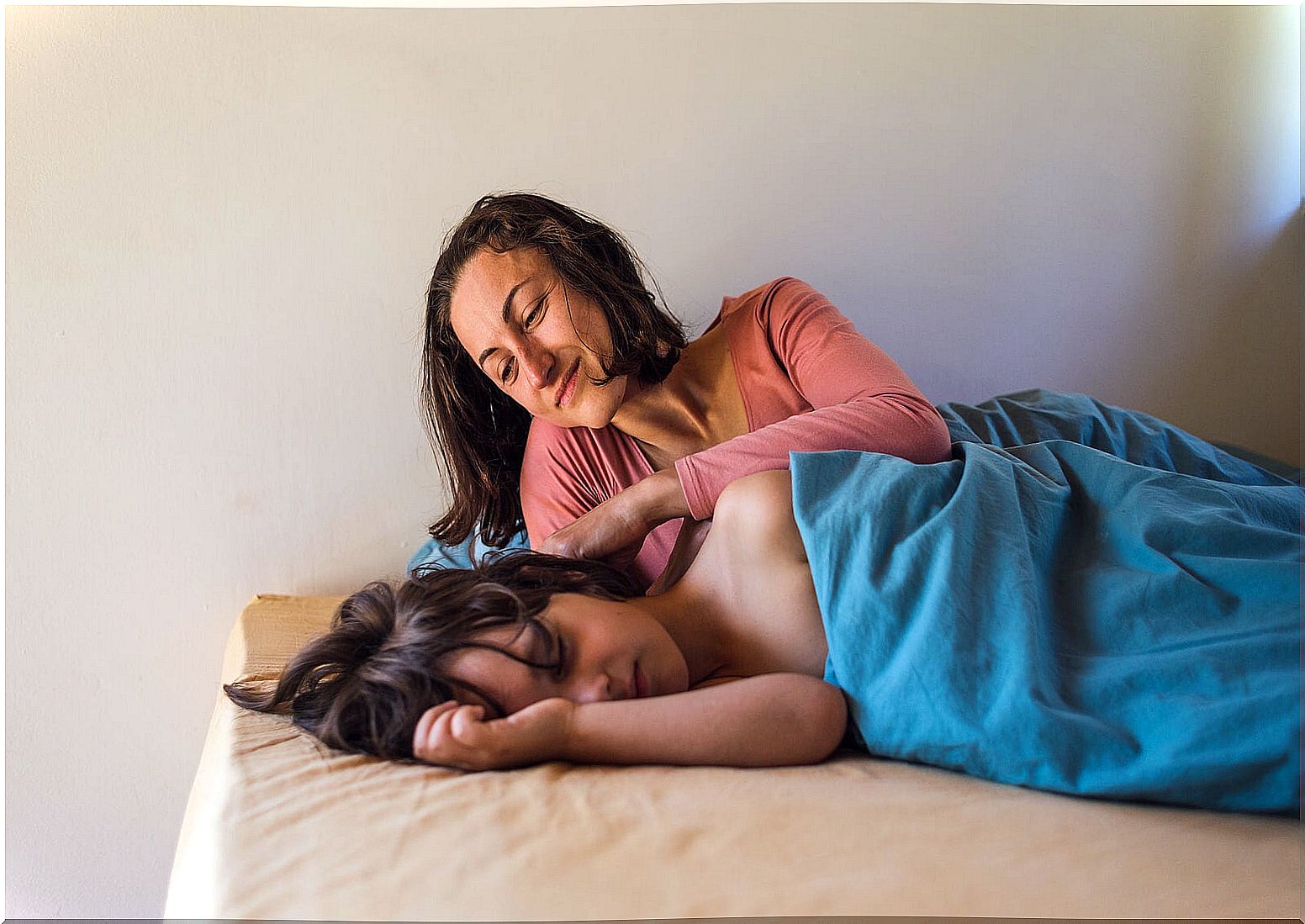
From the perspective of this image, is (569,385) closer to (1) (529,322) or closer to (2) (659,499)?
(1) (529,322)

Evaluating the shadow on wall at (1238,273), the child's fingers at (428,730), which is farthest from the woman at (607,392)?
the shadow on wall at (1238,273)

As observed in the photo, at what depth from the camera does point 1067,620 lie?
37.9 inches

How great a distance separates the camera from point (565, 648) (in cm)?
91

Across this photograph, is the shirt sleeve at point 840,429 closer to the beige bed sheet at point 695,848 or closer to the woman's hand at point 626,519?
the woman's hand at point 626,519

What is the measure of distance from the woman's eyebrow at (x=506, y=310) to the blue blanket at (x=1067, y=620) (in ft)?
1.39

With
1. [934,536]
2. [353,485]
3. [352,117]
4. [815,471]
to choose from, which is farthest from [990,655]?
[352,117]

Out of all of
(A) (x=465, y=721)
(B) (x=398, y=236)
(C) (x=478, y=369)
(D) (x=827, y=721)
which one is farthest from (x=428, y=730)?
(B) (x=398, y=236)

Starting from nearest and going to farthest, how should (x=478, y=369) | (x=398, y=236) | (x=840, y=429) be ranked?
(x=840, y=429) → (x=478, y=369) → (x=398, y=236)

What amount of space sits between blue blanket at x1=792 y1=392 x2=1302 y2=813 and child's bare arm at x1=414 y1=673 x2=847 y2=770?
3.0 inches

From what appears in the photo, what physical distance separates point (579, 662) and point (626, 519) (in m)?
0.30

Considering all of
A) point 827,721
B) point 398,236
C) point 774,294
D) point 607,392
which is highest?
point 398,236

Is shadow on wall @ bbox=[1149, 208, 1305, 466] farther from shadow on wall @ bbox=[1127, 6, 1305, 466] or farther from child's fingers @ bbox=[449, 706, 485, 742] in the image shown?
child's fingers @ bbox=[449, 706, 485, 742]

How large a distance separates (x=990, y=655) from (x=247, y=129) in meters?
1.29

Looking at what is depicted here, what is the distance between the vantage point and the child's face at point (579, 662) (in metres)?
0.90
